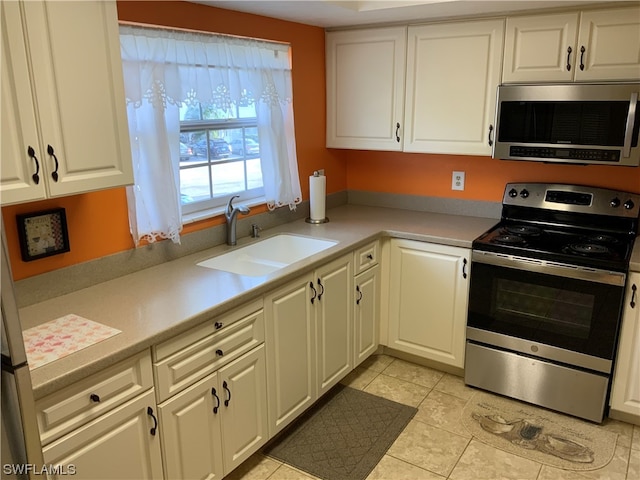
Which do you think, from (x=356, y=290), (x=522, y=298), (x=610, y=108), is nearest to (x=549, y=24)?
(x=610, y=108)

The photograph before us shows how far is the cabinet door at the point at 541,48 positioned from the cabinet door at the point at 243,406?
196 centimetres

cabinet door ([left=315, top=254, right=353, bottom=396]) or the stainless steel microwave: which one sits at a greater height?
the stainless steel microwave

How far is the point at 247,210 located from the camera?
273 centimetres

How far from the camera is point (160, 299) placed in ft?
6.61

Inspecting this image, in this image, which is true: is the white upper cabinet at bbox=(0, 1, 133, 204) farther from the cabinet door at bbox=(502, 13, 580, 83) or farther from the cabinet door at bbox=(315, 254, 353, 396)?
the cabinet door at bbox=(502, 13, 580, 83)

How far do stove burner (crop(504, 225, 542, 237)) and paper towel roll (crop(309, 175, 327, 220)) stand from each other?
1.09 metres

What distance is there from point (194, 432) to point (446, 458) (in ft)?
3.94

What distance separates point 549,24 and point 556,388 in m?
1.87

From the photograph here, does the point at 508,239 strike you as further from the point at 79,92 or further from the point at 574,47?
the point at 79,92

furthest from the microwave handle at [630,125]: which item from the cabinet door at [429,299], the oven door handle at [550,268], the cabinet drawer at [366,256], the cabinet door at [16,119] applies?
the cabinet door at [16,119]

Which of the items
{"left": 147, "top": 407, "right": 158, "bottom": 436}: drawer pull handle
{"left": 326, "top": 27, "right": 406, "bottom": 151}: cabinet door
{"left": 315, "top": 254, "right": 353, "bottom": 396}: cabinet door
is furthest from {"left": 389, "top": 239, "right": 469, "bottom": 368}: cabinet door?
{"left": 147, "top": 407, "right": 158, "bottom": 436}: drawer pull handle

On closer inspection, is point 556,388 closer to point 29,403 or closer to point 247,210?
point 247,210

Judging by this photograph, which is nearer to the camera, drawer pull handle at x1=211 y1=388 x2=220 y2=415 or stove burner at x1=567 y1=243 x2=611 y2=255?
drawer pull handle at x1=211 y1=388 x2=220 y2=415

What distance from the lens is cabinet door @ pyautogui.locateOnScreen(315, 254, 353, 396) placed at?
264cm
